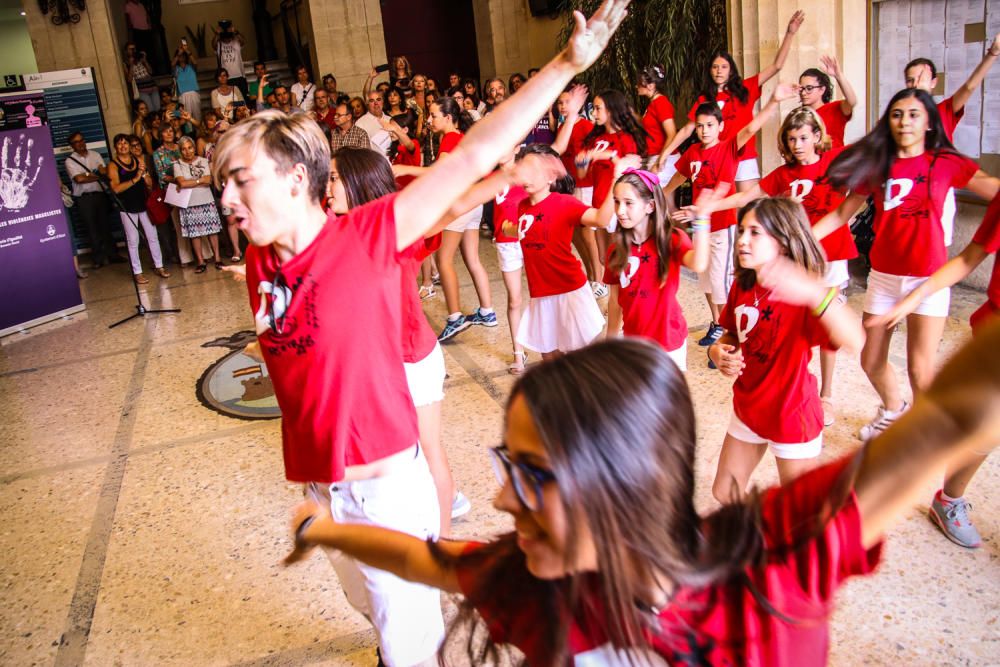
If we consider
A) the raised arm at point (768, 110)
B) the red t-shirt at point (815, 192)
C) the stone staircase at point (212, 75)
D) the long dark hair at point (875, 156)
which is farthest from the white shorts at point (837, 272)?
the stone staircase at point (212, 75)

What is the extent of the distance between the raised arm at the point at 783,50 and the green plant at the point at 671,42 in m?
1.69

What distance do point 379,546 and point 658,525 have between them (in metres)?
0.62

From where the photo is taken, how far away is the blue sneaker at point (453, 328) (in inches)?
254

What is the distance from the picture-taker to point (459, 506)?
379 cm

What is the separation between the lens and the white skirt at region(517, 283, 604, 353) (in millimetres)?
4695

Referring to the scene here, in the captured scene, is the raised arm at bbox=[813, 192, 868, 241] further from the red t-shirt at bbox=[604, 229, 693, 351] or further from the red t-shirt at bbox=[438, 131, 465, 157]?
the red t-shirt at bbox=[438, 131, 465, 157]

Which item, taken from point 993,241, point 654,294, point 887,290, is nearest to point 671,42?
point 887,290

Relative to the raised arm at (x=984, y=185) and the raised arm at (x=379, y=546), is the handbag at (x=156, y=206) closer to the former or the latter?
the raised arm at (x=984, y=185)

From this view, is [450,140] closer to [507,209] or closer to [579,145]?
[507,209]

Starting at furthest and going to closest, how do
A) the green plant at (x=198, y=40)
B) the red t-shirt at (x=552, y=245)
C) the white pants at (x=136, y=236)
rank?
the green plant at (x=198, y=40)
the white pants at (x=136, y=236)
the red t-shirt at (x=552, y=245)

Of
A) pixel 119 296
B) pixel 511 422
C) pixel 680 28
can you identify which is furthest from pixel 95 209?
pixel 511 422

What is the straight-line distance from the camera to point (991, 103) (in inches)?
231

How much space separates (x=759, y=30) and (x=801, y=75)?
27.7 inches

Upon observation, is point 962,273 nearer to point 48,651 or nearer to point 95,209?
point 48,651
